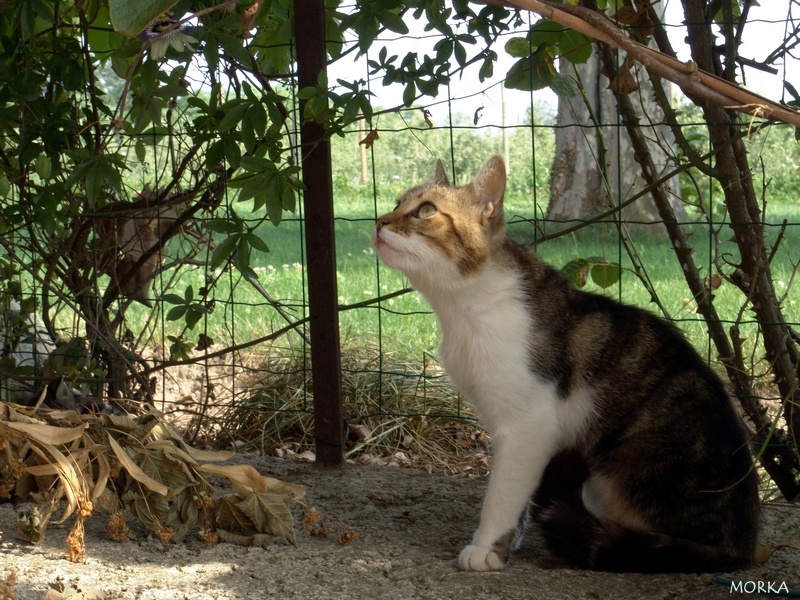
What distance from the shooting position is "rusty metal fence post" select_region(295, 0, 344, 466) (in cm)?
330

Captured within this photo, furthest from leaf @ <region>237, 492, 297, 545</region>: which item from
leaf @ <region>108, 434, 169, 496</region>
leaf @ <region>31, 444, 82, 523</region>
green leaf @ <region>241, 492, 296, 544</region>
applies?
leaf @ <region>31, 444, 82, 523</region>

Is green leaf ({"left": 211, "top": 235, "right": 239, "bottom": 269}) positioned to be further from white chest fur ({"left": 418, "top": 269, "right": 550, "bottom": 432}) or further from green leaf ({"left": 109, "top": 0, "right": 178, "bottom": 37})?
green leaf ({"left": 109, "top": 0, "right": 178, "bottom": 37})

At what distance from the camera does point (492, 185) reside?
9.61 ft

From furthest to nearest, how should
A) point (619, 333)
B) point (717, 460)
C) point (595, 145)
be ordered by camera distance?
point (595, 145) < point (619, 333) < point (717, 460)

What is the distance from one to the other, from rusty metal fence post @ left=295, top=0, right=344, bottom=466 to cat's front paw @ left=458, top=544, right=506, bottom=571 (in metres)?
1.08

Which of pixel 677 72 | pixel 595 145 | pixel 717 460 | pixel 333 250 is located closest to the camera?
pixel 677 72

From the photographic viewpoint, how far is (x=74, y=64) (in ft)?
12.1

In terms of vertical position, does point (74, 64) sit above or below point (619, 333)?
above

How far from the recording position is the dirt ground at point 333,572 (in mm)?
2313

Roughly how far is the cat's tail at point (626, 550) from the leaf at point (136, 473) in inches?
44.2

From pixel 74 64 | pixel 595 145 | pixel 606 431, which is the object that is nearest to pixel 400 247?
pixel 606 431

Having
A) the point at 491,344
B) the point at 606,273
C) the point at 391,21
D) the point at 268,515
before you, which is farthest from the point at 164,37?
the point at 606,273

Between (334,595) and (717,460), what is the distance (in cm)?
117

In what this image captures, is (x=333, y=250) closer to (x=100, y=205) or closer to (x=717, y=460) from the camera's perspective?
(x=100, y=205)
